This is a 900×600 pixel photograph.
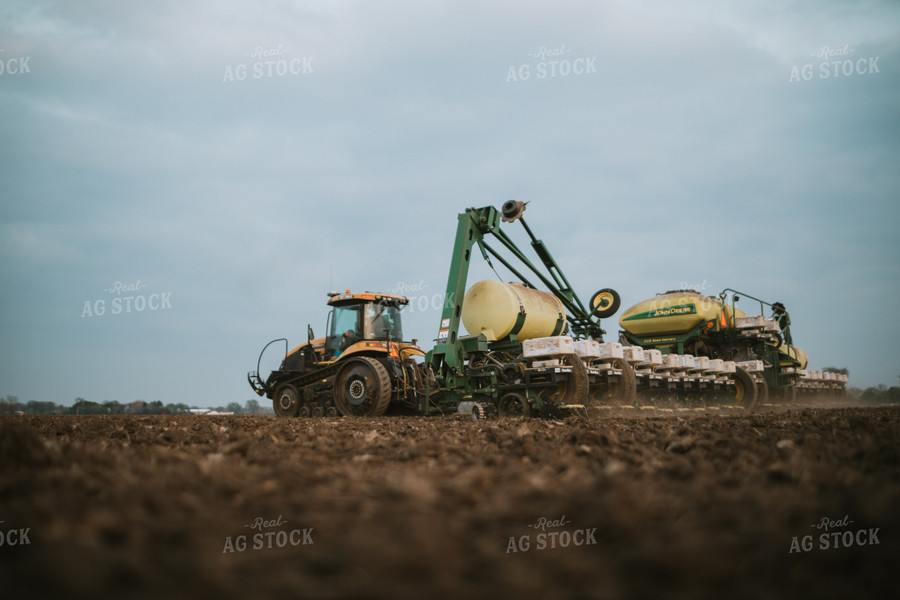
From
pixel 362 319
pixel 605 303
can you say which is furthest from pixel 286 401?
pixel 605 303

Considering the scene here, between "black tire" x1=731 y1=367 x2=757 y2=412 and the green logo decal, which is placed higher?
the green logo decal

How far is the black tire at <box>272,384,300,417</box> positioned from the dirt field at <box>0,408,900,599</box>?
1096 centimetres

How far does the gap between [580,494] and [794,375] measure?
54.8 ft

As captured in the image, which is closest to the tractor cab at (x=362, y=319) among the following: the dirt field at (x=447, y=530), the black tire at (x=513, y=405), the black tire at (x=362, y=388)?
the black tire at (x=362, y=388)

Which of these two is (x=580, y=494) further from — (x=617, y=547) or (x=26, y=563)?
(x=26, y=563)

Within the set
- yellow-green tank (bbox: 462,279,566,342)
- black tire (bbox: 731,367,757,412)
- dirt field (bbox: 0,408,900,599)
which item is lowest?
black tire (bbox: 731,367,757,412)

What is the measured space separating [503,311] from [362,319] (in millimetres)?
3347

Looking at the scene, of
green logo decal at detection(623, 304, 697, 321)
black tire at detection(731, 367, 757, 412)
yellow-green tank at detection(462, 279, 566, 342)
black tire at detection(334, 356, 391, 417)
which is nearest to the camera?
yellow-green tank at detection(462, 279, 566, 342)

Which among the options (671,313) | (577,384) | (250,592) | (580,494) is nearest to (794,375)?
Answer: (671,313)

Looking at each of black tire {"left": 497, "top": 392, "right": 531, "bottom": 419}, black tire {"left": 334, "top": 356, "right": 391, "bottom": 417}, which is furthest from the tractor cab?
black tire {"left": 497, "top": 392, "right": 531, "bottom": 419}

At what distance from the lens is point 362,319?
41.7ft

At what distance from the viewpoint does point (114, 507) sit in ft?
6.25

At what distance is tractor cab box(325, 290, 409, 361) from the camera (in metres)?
12.7

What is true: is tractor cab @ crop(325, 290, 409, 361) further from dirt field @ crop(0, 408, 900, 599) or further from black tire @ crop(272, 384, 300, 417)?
dirt field @ crop(0, 408, 900, 599)
